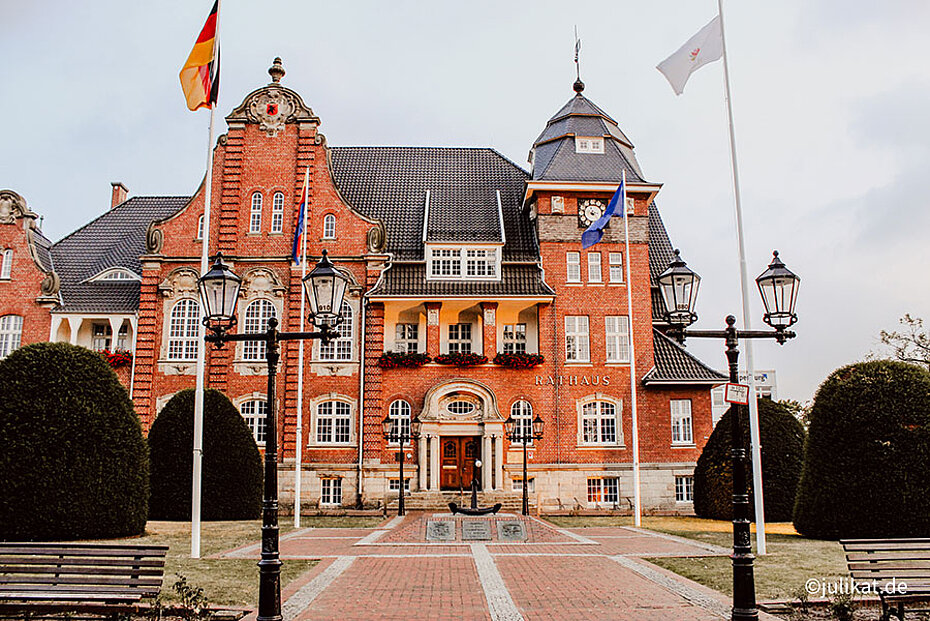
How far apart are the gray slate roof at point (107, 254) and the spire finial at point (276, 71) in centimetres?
919

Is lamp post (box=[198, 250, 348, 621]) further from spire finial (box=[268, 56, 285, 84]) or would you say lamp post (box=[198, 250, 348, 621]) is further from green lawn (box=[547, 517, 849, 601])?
spire finial (box=[268, 56, 285, 84])

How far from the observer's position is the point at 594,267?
110ft

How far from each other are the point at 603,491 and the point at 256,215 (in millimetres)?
20031

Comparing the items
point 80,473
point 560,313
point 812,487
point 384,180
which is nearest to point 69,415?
point 80,473

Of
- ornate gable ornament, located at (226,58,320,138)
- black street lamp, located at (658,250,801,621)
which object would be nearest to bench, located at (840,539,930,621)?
black street lamp, located at (658,250,801,621)

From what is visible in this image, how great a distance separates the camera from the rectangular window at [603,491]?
31578mm

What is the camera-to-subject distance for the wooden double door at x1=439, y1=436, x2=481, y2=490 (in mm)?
31750

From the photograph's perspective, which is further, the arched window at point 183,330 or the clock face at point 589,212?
the clock face at point 589,212

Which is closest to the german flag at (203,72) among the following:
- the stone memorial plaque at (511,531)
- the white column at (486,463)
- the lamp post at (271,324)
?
the lamp post at (271,324)

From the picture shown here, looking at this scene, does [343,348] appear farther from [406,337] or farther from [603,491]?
[603,491]

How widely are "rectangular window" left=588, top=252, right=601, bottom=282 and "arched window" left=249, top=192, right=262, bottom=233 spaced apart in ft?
50.1

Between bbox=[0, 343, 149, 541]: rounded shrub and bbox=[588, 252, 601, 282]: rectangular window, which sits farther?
bbox=[588, 252, 601, 282]: rectangular window

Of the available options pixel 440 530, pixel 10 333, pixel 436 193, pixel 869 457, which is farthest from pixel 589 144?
pixel 10 333

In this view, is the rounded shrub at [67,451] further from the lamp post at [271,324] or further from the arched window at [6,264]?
the arched window at [6,264]
